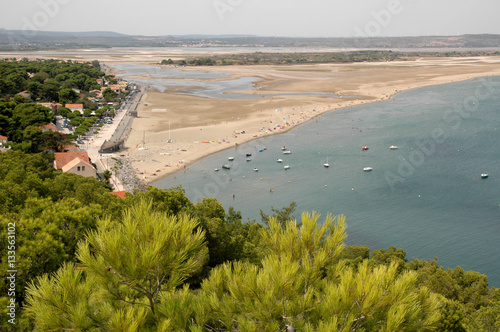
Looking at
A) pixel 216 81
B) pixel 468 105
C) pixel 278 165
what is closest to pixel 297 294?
pixel 278 165

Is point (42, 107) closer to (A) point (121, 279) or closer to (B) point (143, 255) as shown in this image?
(A) point (121, 279)

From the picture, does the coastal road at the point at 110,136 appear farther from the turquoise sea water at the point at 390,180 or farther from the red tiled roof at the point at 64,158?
the turquoise sea water at the point at 390,180

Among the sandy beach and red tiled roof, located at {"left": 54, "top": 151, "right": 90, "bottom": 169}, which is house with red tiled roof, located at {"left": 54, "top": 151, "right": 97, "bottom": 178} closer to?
red tiled roof, located at {"left": 54, "top": 151, "right": 90, "bottom": 169}

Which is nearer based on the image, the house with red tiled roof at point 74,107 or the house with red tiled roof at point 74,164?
the house with red tiled roof at point 74,164

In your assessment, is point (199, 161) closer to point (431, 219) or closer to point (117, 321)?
point (431, 219)

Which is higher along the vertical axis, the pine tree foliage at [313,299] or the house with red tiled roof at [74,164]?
the pine tree foliage at [313,299]

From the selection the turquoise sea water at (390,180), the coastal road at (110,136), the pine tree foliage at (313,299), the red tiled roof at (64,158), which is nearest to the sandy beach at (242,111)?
the coastal road at (110,136)

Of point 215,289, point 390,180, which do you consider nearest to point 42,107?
point 390,180
